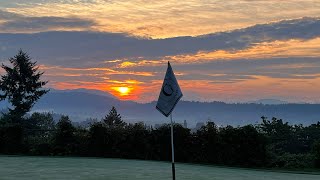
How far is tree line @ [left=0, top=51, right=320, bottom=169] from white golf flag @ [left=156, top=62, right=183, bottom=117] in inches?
443

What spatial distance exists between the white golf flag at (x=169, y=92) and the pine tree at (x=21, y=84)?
41216 millimetres

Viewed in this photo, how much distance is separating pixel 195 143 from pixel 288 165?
4510 millimetres

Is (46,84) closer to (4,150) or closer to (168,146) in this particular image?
(4,150)

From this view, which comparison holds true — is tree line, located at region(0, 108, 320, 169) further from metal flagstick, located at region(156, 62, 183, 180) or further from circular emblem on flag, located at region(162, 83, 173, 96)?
circular emblem on flag, located at region(162, 83, 173, 96)

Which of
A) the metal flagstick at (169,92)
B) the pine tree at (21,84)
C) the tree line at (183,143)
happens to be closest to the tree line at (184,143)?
the tree line at (183,143)

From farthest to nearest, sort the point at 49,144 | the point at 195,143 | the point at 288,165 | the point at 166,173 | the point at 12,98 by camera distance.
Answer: the point at 12,98
the point at 49,144
the point at 195,143
the point at 288,165
the point at 166,173

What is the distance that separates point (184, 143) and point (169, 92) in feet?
40.2

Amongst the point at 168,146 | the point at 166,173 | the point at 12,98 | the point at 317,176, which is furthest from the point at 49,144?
the point at 12,98

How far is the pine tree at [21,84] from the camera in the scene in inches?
2045

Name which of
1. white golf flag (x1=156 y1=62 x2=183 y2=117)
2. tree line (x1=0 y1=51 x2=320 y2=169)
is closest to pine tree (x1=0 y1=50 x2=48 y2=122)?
tree line (x1=0 y1=51 x2=320 y2=169)

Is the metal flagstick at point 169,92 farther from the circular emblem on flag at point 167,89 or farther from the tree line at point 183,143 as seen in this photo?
the tree line at point 183,143

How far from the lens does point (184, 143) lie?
24.6m

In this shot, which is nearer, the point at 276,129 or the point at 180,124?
the point at 180,124

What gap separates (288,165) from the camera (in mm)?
22938
